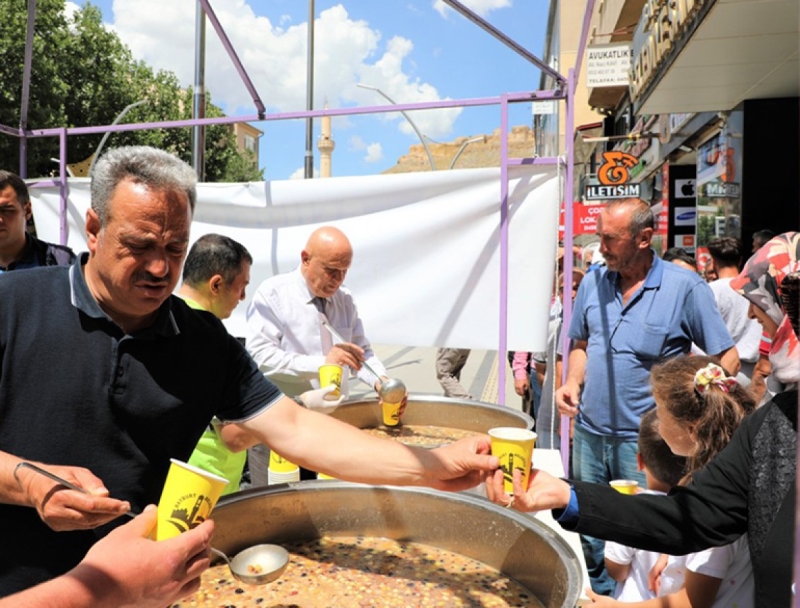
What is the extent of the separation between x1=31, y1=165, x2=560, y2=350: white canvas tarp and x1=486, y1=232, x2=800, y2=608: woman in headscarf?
2.13 meters

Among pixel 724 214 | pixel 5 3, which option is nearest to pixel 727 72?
pixel 724 214

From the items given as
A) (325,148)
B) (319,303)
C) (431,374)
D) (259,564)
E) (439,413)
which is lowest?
(431,374)

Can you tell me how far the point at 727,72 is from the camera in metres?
6.29

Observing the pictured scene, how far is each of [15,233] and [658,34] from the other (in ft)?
20.4

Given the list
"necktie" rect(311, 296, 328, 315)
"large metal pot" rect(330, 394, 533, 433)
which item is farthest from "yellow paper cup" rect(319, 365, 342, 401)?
"necktie" rect(311, 296, 328, 315)

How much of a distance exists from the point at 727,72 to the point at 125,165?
6545 millimetres

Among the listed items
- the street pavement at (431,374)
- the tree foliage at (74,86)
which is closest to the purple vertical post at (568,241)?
the street pavement at (431,374)

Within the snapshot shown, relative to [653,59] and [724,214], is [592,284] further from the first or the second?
[724,214]

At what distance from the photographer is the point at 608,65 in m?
8.68

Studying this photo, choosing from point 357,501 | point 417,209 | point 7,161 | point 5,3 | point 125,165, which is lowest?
point 357,501

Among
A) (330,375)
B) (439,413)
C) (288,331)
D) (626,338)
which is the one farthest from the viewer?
(288,331)

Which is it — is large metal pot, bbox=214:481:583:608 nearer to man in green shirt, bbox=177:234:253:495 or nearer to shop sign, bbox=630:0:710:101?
man in green shirt, bbox=177:234:253:495

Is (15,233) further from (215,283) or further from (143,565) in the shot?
(143,565)

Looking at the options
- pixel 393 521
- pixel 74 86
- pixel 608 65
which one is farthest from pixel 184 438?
pixel 74 86
